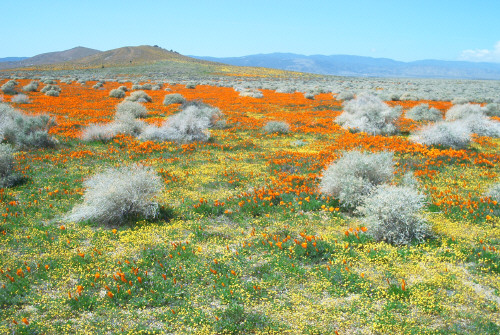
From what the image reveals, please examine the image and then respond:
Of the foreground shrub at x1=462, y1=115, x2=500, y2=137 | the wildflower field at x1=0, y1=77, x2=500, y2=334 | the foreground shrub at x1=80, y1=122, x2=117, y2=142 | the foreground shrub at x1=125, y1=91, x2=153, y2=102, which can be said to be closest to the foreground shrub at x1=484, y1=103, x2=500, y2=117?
the foreground shrub at x1=462, y1=115, x2=500, y2=137

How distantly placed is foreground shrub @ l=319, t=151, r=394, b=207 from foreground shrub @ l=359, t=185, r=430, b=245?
136 centimetres

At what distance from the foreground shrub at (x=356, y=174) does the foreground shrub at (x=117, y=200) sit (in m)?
4.70

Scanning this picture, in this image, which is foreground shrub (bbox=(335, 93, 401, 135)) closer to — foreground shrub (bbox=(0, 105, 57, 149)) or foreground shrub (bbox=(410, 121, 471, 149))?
foreground shrub (bbox=(410, 121, 471, 149))

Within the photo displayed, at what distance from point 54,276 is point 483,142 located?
726 inches

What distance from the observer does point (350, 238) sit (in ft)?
22.5

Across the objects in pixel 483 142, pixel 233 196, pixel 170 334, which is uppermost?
pixel 483 142

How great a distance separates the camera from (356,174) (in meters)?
8.85

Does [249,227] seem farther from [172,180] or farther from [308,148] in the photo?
[308,148]

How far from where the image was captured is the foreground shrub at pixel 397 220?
262 inches

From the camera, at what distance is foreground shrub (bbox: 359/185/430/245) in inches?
262

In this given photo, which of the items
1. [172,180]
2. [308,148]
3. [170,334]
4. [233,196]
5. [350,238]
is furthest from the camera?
[308,148]

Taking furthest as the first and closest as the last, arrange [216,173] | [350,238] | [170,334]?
1. [216,173]
2. [350,238]
3. [170,334]

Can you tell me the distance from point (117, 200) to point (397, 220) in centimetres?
634

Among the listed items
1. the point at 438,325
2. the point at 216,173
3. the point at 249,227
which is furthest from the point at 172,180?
the point at 438,325
